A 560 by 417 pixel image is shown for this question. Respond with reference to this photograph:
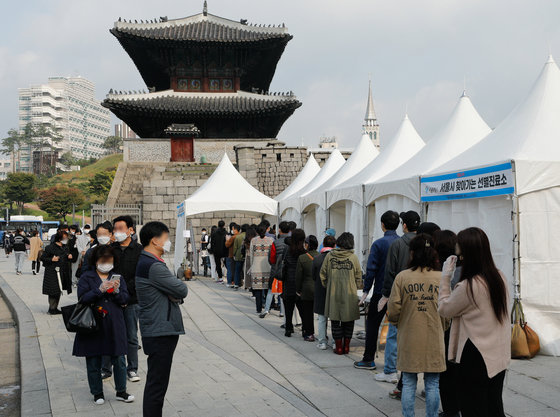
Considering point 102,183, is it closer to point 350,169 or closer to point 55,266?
point 350,169

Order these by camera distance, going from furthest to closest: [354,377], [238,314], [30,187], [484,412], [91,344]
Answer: [30,187], [238,314], [354,377], [91,344], [484,412]

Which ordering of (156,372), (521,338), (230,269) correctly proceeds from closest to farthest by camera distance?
(156,372), (521,338), (230,269)

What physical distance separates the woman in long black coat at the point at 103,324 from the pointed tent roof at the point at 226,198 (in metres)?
8.61

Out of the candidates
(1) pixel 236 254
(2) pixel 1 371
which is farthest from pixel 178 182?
(2) pixel 1 371

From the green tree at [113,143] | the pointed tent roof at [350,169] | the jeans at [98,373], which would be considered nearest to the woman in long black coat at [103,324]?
the jeans at [98,373]

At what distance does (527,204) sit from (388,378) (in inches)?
108

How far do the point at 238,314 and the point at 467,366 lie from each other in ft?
21.4

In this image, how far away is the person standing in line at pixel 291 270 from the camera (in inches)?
292

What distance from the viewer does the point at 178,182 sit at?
2381 centimetres

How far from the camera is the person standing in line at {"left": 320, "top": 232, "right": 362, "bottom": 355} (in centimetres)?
619

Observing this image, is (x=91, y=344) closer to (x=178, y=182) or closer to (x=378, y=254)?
(x=378, y=254)

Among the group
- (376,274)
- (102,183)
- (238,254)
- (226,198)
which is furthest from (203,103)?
(102,183)

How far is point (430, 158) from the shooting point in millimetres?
8492

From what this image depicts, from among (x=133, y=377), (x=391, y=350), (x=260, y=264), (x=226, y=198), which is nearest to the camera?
(x=391, y=350)
